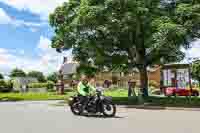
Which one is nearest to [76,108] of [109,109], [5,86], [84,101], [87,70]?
[84,101]

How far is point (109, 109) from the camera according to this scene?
17.9 metres

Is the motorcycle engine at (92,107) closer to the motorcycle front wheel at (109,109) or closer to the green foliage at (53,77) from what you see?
the motorcycle front wheel at (109,109)

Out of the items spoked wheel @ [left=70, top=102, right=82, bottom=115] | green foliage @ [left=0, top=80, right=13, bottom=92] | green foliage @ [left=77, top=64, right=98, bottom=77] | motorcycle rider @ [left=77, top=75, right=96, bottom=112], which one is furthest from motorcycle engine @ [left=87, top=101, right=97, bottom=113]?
green foliage @ [left=0, top=80, right=13, bottom=92]

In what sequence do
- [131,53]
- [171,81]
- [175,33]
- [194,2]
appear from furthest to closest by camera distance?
[131,53] → [171,81] → [194,2] → [175,33]

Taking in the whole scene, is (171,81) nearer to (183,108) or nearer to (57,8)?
(183,108)

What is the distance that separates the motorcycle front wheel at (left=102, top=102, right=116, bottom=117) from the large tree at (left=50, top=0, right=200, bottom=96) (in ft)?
27.2

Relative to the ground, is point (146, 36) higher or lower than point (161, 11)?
lower

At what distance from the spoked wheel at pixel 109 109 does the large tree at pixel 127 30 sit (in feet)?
27.2

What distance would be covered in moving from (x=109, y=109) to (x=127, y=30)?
10.1 metres

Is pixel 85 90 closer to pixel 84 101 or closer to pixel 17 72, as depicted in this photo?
pixel 84 101

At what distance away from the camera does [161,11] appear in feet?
92.7

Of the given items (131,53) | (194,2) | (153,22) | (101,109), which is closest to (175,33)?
(153,22)

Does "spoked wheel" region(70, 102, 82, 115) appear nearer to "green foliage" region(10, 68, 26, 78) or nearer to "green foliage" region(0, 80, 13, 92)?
"green foliage" region(0, 80, 13, 92)

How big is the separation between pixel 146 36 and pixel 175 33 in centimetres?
390
